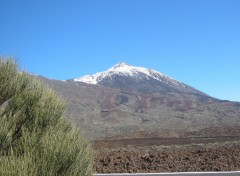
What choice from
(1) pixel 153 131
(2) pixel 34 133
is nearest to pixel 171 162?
(2) pixel 34 133

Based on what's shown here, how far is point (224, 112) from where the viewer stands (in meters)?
108

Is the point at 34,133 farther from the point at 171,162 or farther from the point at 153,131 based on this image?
the point at 153,131

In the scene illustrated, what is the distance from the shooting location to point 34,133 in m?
7.54

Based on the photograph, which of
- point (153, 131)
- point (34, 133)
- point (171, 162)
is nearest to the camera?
point (34, 133)

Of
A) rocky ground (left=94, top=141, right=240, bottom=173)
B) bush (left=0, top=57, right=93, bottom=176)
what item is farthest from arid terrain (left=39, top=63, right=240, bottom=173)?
bush (left=0, top=57, right=93, bottom=176)

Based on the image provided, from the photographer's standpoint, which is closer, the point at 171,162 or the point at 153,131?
the point at 171,162

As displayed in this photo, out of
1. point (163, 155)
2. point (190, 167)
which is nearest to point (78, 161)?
point (190, 167)

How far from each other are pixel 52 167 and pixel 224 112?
344ft

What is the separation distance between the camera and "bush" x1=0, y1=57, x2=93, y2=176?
6.06 meters

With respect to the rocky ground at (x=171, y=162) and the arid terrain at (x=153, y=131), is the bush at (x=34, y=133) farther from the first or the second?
the rocky ground at (x=171, y=162)

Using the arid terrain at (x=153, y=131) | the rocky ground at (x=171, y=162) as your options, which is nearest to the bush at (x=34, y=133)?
the arid terrain at (x=153, y=131)

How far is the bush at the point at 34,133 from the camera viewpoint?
6.06 meters

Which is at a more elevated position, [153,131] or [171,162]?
[153,131]

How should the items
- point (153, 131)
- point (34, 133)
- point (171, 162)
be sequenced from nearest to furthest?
1. point (34, 133)
2. point (171, 162)
3. point (153, 131)
